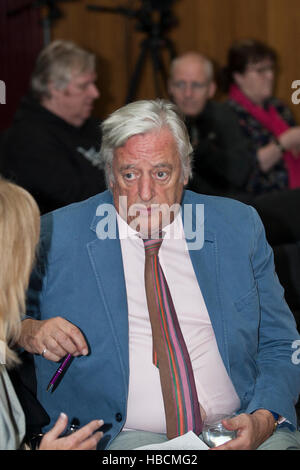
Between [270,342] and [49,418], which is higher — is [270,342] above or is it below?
above

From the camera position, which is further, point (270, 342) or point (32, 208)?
point (270, 342)

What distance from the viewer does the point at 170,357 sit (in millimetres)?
1391

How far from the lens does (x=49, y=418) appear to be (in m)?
1.41

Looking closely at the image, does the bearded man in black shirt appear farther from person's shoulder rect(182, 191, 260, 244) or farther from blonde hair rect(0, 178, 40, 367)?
blonde hair rect(0, 178, 40, 367)

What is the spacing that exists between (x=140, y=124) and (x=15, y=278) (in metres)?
0.48

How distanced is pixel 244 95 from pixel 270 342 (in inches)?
96.5

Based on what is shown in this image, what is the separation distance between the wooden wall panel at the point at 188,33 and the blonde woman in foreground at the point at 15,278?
10.6 ft

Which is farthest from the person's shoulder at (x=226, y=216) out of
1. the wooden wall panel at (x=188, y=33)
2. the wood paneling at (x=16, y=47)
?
the wood paneling at (x=16, y=47)

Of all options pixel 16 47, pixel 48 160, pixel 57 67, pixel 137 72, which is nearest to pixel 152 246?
pixel 48 160

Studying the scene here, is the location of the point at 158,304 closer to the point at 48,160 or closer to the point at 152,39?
the point at 48,160

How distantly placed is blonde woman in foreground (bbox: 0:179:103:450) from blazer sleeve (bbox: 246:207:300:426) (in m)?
0.46

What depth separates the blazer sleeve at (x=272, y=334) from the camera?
1454 millimetres

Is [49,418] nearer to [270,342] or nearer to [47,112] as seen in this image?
[270,342]

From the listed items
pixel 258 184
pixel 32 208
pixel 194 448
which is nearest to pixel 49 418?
pixel 194 448
